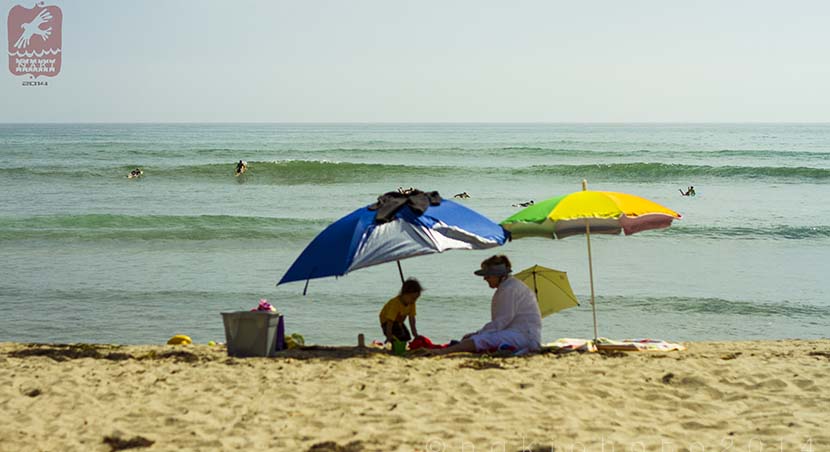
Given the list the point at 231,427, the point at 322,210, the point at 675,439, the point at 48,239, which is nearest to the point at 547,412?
the point at 675,439

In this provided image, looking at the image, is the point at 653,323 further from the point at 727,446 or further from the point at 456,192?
the point at 456,192

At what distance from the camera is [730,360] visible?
7973 millimetres

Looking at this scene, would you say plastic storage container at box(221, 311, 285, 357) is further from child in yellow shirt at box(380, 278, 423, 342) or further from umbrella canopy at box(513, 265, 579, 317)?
umbrella canopy at box(513, 265, 579, 317)

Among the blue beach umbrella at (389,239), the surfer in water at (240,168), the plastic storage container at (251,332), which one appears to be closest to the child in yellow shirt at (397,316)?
the blue beach umbrella at (389,239)

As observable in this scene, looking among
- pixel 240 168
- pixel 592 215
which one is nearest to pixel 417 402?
pixel 592 215

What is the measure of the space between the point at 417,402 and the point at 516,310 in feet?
7.07

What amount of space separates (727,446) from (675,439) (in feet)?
1.03

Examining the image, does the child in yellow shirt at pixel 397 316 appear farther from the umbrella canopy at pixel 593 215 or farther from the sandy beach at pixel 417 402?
the umbrella canopy at pixel 593 215

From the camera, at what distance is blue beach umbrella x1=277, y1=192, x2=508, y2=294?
8.23 meters

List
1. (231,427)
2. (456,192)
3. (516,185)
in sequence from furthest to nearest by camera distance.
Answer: (516,185), (456,192), (231,427)

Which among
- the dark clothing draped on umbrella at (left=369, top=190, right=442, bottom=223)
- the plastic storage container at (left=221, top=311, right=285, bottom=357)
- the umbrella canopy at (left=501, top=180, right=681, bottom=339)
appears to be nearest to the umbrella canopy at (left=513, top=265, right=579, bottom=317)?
the umbrella canopy at (left=501, top=180, right=681, bottom=339)

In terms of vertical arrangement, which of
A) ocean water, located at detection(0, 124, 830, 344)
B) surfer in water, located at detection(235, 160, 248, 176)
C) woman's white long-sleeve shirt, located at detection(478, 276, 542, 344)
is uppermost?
surfer in water, located at detection(235, 160, 248, 176)

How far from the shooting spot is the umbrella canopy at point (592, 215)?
8.57m

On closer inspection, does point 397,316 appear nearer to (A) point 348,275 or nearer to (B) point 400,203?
(B) point 400,203
